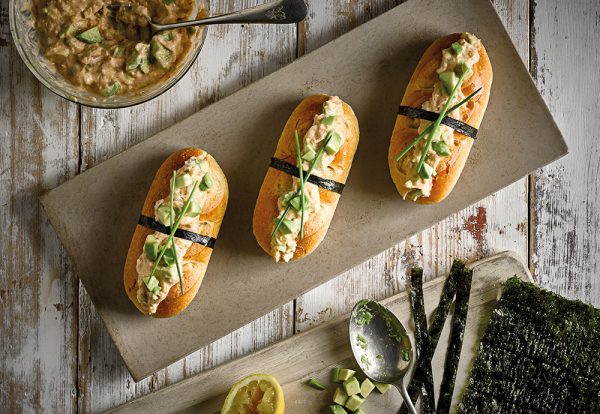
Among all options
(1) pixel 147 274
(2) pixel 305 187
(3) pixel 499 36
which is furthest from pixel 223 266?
(3) pixel 499 36

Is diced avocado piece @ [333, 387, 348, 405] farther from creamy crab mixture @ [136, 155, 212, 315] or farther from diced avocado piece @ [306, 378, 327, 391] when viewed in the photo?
creamy crab mixture @ [136, 155, 212, 315]

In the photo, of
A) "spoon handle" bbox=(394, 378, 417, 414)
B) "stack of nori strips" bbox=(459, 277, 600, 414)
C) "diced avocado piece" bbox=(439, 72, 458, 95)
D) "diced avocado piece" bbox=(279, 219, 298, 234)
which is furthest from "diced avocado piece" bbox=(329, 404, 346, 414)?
"diced avocado piece" bbox=(439, 72, 458, 95)

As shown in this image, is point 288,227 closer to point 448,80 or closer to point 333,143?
point 333,143

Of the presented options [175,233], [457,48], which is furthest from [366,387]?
[457,48]

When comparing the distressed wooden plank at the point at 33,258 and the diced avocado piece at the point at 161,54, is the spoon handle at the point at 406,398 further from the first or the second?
the diced avocado piece at the point at 161,54

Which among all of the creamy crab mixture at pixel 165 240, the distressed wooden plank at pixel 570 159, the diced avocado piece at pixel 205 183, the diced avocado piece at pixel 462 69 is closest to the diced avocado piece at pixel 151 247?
the creamy crab mixture at pixel 165 240

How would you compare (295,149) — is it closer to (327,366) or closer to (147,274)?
(147,274)
